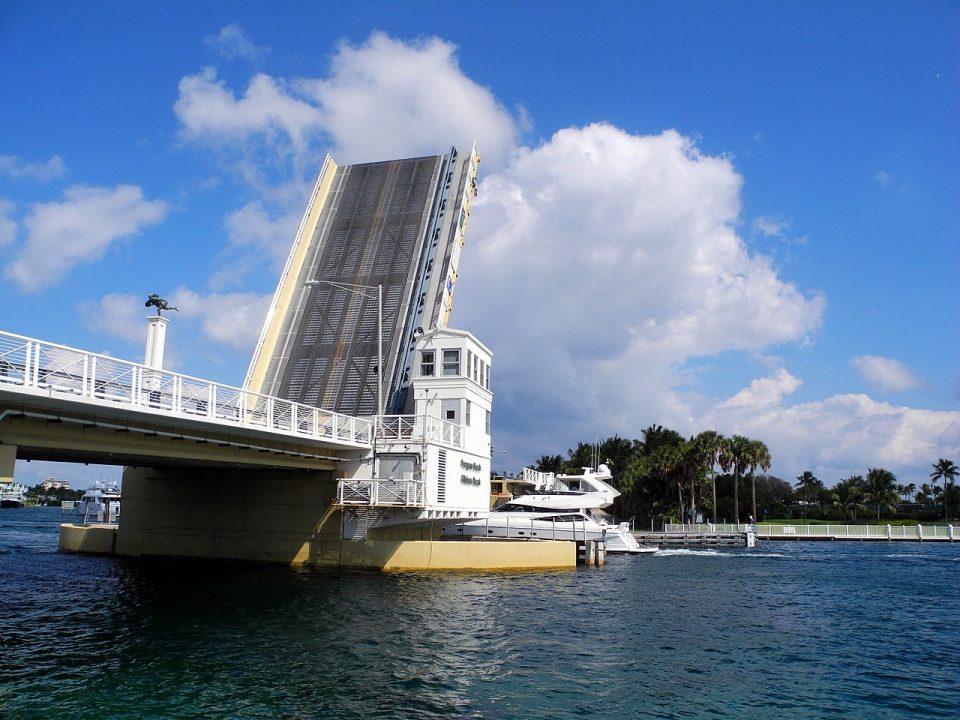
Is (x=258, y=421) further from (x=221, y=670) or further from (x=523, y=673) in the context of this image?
(x=523, y=673)

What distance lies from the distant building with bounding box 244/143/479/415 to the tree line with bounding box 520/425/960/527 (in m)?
35.5

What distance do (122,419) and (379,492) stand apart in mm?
10890

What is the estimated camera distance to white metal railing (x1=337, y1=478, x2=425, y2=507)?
27125 millimetres

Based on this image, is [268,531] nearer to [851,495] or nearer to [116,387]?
[116,387]

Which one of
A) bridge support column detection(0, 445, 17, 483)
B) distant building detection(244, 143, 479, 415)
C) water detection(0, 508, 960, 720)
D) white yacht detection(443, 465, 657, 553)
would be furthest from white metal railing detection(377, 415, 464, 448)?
bridge support column detection(0, 445, 17, 483)

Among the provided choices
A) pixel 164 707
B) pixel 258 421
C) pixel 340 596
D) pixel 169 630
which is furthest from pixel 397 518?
pixel 164 707

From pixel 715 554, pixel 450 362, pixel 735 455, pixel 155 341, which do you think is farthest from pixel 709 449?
pixel 155 341

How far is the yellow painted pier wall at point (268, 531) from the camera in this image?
1151 inches

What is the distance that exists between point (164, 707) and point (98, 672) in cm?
276

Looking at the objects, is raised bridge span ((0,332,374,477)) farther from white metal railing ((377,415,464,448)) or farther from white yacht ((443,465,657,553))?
white yacht ((443,465,657,553))

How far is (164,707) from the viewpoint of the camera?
11.6 metres

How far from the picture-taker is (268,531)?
1188 inches

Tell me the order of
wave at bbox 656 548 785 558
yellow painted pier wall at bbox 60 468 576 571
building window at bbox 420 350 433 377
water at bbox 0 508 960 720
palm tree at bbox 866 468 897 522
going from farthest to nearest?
palm tree at bbox 866 468 897 522
wave at bbox 656 548 785 558
building window at bbox 420 350 433 377
yellow painted pier wall at bbox 60 468 576 571
water at bbox 0 508 960 720

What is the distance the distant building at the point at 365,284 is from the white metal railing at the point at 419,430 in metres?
3.17
